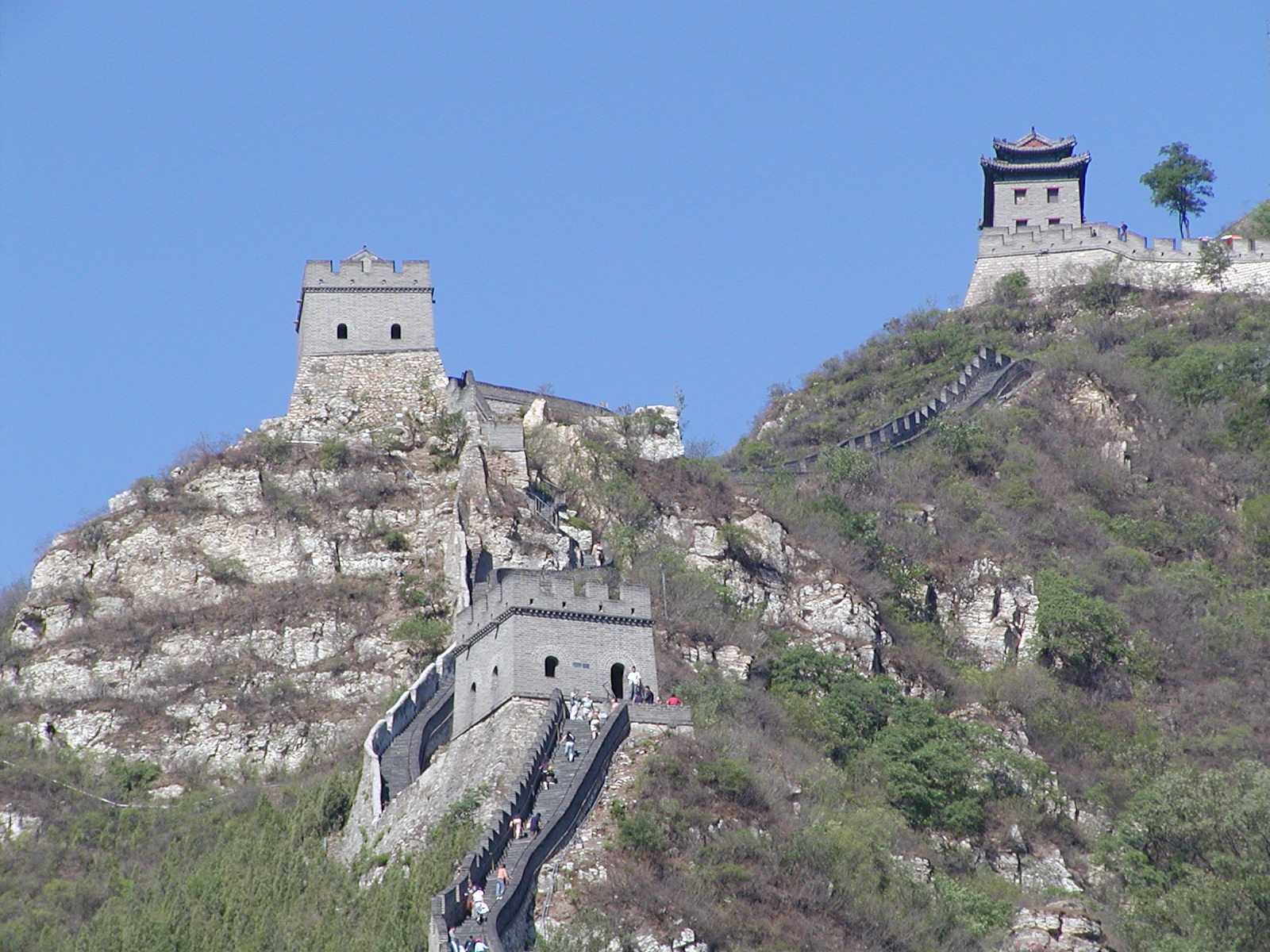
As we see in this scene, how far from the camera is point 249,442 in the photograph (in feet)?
237

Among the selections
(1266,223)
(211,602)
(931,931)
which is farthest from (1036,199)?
(931,931)

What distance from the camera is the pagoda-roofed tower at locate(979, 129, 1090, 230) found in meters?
107

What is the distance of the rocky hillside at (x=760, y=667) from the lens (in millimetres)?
52375

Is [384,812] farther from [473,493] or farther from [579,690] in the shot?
[473,493]

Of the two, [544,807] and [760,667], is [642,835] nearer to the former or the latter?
[544,807]

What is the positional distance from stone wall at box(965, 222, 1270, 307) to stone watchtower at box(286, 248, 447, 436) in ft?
102

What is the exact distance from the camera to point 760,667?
64.7m

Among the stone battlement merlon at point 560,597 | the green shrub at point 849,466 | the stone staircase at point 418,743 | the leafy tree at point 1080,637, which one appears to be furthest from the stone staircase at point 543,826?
the green shrub at point 849,466

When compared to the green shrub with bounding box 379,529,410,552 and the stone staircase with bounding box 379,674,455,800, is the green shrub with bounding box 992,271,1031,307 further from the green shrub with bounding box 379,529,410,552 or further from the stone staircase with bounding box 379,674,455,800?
the stone staircase with bounding box 379,674,455,800

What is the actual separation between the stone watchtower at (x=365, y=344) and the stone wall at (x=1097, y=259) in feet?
102

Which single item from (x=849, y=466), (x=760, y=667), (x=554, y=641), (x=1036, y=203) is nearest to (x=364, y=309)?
(x=849, y=466)

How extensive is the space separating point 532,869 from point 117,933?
30.5 ft

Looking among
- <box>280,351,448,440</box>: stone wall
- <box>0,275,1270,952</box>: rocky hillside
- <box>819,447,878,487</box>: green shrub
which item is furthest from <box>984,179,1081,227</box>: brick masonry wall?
<box>280,351,448,440</box>: stone wall

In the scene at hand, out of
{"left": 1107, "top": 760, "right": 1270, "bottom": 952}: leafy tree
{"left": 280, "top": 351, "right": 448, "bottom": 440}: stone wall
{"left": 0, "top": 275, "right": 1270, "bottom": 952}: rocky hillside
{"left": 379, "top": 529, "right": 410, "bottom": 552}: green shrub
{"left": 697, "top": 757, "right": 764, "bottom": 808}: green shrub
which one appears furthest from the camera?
{"left": 280, "top": 351, "right": 448, "bottom": 440}: stone wall
